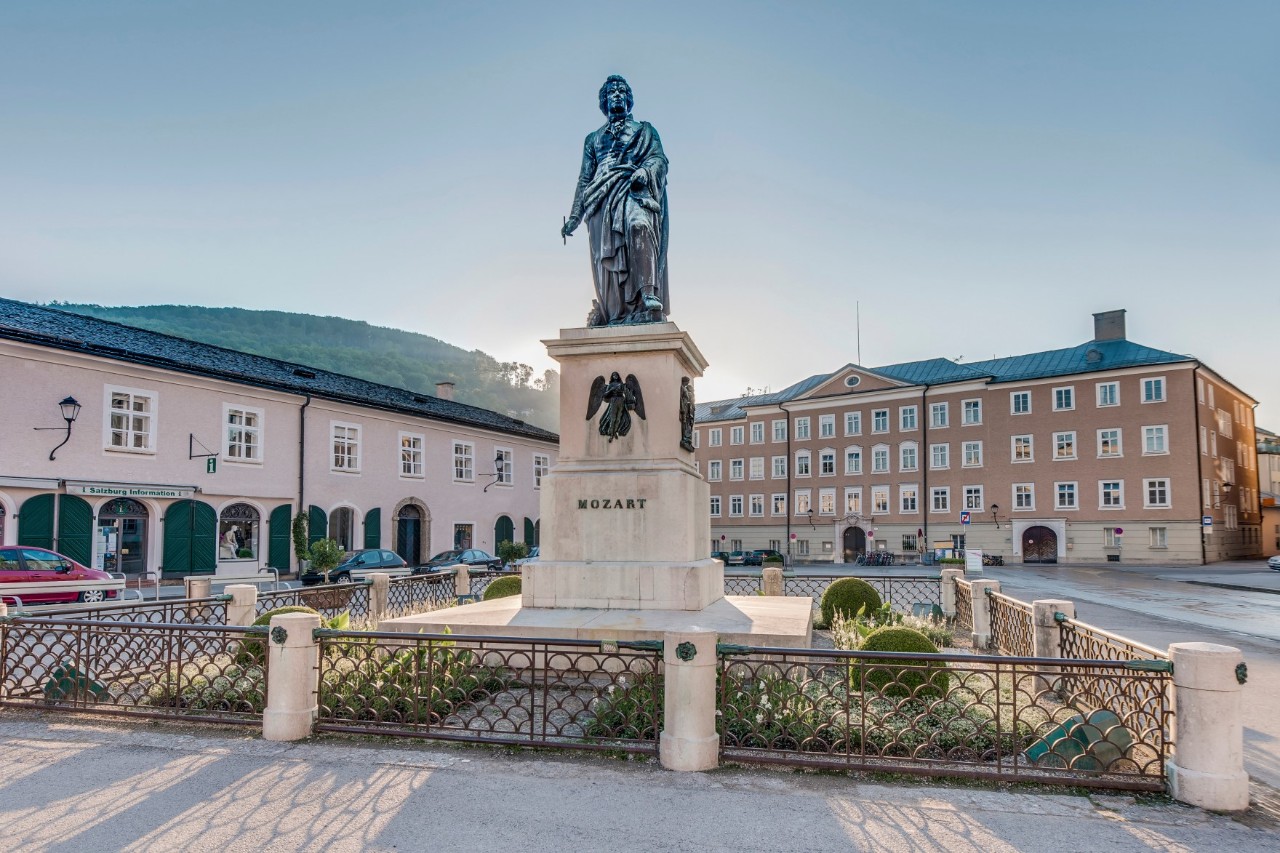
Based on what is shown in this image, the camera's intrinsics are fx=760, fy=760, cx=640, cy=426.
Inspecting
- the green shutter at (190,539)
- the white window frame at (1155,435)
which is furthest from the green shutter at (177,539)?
the white window frame at (1155,435)

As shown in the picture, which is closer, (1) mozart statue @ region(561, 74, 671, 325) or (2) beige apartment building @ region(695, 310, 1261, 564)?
(1) mozart statue @ region(561, 74, 671, 325)

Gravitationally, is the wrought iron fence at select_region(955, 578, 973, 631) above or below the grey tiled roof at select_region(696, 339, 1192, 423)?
below

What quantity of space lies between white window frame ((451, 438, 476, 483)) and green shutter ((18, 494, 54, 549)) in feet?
56.1

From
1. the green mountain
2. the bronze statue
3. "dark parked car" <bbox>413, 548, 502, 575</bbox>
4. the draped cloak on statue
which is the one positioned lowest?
"dark parked car" <bbox>413, 548, 502, 575</bbox>

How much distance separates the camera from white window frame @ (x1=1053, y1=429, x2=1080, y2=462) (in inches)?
1843

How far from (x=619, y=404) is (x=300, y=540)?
2313cm

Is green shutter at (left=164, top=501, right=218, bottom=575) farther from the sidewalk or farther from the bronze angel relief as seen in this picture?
the bronze angel relief

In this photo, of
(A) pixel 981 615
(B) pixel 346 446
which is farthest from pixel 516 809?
(B) pixel 346 446

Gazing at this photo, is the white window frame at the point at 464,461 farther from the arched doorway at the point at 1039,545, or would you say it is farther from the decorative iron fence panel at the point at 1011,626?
the arched doorway at the point at 1039,545

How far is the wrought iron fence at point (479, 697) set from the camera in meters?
6.01

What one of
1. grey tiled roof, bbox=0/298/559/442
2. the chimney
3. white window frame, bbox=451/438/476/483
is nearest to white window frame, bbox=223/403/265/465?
grey tiled roof, bbox=0/298/559/442

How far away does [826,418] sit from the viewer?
57.8m

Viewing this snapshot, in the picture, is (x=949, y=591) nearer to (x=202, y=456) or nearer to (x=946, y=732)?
(x=946, y=732)

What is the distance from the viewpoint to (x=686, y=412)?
1002cm
